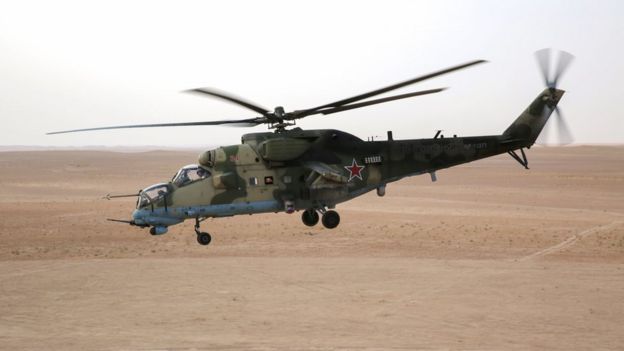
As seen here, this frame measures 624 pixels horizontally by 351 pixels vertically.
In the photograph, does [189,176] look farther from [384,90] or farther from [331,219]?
[384,90]

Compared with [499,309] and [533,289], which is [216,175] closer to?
[499,309]

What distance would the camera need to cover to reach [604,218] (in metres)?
67.7

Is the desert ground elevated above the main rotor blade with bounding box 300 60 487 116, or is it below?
below

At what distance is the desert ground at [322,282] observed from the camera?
36.0 meters

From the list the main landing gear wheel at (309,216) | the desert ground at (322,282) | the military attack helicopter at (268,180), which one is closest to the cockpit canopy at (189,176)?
the military attack helicopter at (268,180)

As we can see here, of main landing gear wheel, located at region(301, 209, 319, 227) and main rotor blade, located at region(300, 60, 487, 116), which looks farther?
main landing gear wheel, located at region(301, 209, 319, 227)

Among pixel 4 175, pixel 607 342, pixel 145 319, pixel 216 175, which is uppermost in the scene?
pixel 4 175

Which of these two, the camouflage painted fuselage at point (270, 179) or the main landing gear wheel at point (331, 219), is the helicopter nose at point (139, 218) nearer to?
the camouflage painted fuselage at point (270, 179)

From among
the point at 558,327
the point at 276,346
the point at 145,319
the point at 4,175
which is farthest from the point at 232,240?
the point at 4,175

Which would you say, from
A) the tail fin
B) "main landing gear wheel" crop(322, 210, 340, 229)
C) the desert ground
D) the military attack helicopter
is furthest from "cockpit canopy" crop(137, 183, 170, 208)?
the desert ground

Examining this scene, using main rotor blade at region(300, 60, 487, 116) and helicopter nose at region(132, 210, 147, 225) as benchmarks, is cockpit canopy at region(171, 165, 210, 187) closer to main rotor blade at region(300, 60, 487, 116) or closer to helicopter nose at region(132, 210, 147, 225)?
helicopter nose at region(132, 210, 147, 225)

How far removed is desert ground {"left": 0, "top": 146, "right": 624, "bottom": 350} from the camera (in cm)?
3600

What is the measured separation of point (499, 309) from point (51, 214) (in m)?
49.5

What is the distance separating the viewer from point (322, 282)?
4462 cm
